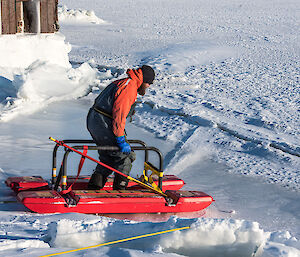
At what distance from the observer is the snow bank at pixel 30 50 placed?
10328 mm

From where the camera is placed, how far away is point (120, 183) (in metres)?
5.44

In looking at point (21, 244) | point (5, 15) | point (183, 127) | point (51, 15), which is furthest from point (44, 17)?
point (21, 244)

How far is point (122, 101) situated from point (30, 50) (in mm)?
6373

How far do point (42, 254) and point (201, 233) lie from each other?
1.16m

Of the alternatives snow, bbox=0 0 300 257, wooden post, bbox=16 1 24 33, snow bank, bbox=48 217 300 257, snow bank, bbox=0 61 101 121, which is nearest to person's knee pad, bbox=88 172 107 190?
snow, bbox=0 0 300 257

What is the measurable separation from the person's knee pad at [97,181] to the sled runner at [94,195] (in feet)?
0.31

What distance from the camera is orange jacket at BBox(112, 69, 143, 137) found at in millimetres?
4852

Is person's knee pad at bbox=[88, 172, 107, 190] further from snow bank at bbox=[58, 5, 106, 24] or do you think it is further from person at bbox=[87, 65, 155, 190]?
snow bank at bbox=[58, 5, 106, 24]

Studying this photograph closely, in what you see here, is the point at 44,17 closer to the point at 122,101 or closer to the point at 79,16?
the point at 122,101

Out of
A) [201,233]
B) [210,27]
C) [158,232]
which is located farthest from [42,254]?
[210,27]

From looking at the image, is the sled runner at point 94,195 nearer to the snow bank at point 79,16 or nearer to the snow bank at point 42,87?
the snow bank at point 42,87

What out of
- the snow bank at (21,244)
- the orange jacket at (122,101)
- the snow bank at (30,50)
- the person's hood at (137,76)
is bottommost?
the snow bank at (21,244)

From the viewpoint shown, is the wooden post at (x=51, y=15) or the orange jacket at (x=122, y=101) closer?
the orange jacket at (x=122, y=101)

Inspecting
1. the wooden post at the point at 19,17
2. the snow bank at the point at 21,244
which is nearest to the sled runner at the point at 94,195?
the snow bank at the point at 21,244
